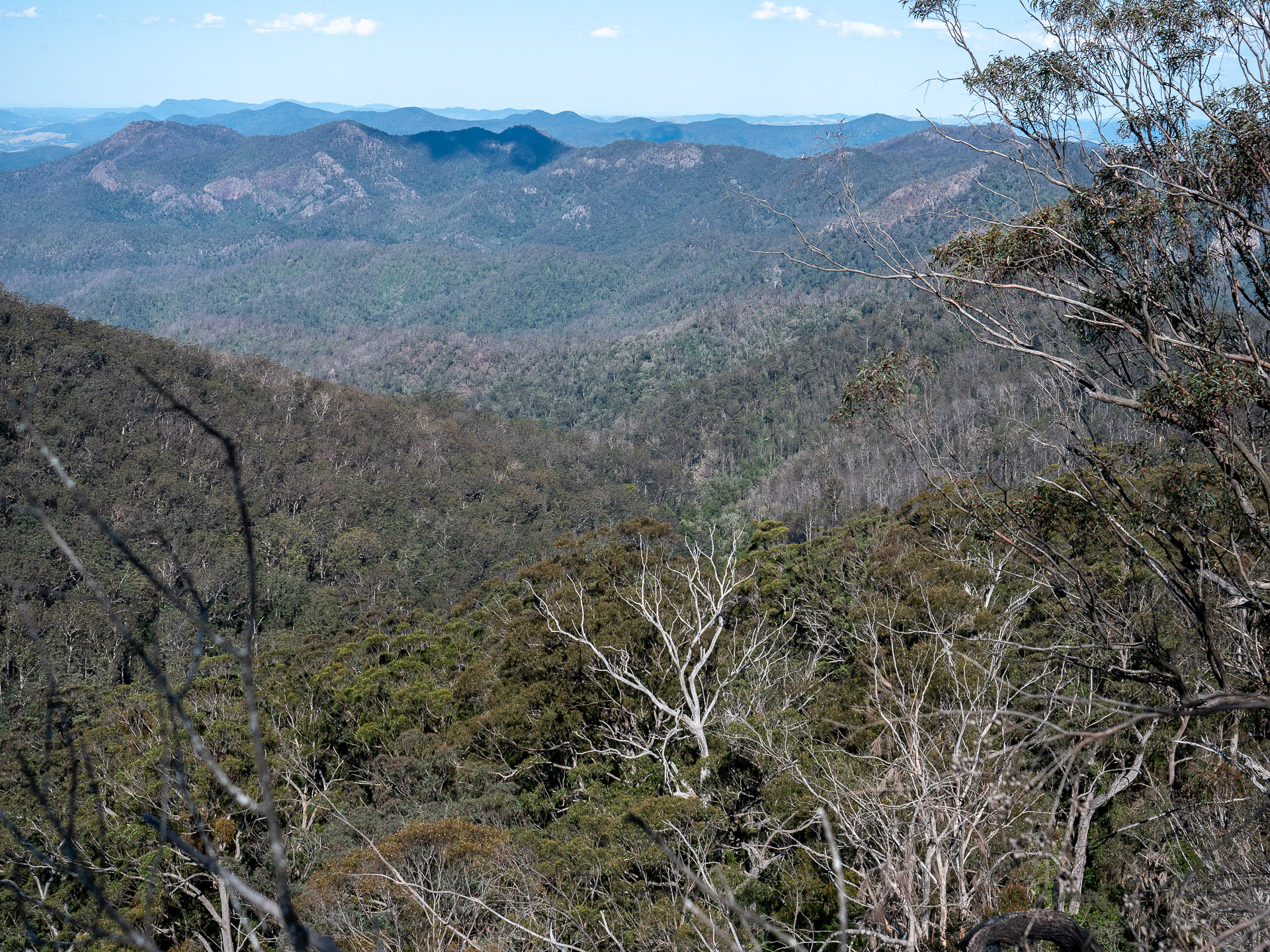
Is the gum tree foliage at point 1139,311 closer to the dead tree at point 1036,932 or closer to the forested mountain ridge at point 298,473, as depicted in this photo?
the dead tree at point 1036,932

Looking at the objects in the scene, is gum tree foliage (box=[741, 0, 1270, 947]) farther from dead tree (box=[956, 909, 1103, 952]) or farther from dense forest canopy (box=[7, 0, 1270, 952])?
dead tree (box=[956, 909, 1103, 952])

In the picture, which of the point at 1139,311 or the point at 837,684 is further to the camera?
the point at 837,684

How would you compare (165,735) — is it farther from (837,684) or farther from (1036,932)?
(837,684)

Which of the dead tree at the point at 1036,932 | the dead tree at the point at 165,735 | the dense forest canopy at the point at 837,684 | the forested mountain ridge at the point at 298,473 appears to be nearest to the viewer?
the dead tree at the point at 165,735

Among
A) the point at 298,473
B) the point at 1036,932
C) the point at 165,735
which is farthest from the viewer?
the point at 298,473

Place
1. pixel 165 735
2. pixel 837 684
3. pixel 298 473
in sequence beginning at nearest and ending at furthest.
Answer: pixel 165 735 → pixel 837 684 → pixel 298 473

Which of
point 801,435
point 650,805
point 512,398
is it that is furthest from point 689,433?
point 650,805

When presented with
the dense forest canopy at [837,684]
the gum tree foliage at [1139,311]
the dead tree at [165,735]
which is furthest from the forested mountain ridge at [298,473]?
the dead tree at [165,735]

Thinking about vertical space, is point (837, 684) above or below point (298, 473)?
above

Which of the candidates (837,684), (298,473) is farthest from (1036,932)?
(298,473)

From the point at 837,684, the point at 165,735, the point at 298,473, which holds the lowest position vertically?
the point at 298,473

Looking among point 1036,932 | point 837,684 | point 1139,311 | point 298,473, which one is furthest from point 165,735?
point 298,473

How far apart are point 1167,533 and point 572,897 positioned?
7604mm

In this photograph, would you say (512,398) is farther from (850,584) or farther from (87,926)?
(87,926)
